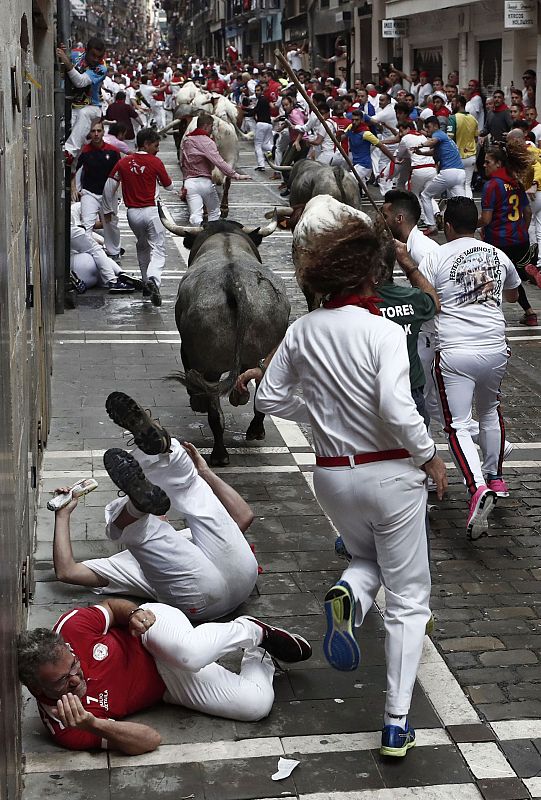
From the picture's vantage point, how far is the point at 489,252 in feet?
24.0

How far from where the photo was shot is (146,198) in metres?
14.5

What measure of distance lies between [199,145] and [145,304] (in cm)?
364

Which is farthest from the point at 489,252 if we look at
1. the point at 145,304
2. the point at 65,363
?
the point at 145,304

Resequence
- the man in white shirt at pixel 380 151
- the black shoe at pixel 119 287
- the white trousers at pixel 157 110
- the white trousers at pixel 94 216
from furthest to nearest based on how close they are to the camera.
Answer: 1. the white trousers at pixel 157 110
2. the man in white shirt at pixel 380 151
3. the white trousers at pixel 94 216
4. the black shoe at pixel 119 287

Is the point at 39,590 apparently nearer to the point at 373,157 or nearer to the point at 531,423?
the point at 531,423

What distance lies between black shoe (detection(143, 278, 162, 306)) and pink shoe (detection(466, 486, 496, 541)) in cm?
802

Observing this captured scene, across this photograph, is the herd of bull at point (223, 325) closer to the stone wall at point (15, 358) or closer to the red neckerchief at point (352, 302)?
the stone wall at point (15, 358)

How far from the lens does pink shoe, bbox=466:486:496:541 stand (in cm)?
710

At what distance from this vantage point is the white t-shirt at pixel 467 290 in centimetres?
732

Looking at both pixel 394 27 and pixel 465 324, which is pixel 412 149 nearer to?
pixel 465 324

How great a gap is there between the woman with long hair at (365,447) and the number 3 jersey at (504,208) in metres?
7.30

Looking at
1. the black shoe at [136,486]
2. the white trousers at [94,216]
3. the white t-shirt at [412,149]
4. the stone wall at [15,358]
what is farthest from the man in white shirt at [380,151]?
the black shoe at [136,486]

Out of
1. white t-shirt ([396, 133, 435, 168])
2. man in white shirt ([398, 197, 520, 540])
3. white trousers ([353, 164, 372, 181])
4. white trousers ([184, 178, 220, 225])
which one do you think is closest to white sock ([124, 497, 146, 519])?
man in white shirt ([398, 197, 520, 540])

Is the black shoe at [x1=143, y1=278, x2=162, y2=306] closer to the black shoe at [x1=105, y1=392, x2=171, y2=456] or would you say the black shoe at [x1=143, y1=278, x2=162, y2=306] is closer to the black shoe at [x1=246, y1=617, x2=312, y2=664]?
the black shoe at [x1=105, y1=392, x2=171, y2=456]
